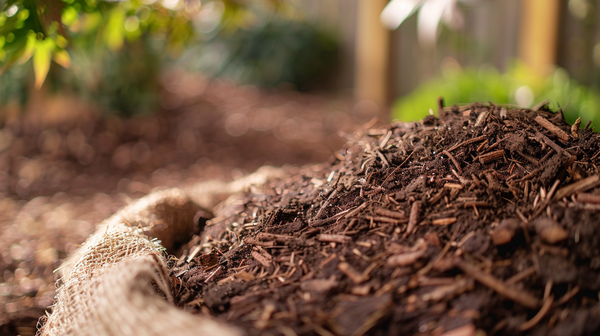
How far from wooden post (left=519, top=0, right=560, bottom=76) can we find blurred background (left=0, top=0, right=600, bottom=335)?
13mm

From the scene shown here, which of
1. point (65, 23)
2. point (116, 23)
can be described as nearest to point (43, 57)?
point (65, 23)

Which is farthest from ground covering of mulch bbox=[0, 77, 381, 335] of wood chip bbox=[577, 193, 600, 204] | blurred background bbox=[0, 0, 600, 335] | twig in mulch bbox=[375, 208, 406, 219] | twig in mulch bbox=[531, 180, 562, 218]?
wood chip bbox=[577, 193, 600, 204]

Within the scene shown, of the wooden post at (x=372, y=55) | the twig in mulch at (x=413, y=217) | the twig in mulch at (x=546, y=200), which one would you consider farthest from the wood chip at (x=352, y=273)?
the wooden post at (x=372, y=55)

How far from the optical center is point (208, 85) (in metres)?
5.11

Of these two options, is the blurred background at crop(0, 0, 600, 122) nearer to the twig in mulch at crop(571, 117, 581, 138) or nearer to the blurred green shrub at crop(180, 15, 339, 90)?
the blurred green shrub at crop(180, 15, 339, 90)

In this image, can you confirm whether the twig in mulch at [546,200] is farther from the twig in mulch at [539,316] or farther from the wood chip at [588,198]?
the twig in mulch at [539,316]

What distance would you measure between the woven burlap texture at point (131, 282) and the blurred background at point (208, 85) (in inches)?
16.2

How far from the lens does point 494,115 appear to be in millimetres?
1205

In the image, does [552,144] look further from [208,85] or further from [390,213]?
[208,85]

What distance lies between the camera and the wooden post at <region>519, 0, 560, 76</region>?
361 cm

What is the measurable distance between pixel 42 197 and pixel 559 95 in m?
3.61

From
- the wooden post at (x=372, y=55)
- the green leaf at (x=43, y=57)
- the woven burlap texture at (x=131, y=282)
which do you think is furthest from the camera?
the wooden post at (x=372, y=55)

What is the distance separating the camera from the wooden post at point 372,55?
441cm

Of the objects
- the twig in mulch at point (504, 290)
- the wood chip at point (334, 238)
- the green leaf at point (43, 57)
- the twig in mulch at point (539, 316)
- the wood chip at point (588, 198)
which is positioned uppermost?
the green leaf at point (43, 57)
